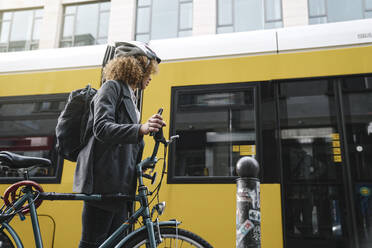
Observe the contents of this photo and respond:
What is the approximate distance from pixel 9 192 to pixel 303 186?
99.2 inches

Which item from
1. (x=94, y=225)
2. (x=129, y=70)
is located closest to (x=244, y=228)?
(x=94, y=225)

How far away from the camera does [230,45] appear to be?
3.68 m

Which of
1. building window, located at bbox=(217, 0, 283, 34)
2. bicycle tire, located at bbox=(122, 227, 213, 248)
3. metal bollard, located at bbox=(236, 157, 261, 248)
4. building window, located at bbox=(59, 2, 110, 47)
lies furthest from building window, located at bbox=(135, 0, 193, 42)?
bicycle tire, located at bbox=(122, 227, 213, 248)

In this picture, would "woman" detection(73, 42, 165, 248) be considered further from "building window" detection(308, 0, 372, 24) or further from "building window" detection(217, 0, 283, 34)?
"building window" detection(308, 0, 372, 24)

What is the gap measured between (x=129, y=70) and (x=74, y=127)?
49cm

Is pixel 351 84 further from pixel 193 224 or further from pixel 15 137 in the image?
pixel 15 137

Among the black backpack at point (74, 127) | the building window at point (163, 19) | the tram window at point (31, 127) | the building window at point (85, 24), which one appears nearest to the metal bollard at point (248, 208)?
the black backpack at point (74, 127)

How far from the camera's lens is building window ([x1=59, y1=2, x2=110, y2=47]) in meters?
16.3

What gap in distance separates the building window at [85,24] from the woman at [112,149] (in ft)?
48.2

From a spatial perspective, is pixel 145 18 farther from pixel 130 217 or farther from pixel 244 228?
pixel 130 217

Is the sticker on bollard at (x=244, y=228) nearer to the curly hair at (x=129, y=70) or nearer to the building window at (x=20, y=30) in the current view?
the curly hair at (x=129, y=70)

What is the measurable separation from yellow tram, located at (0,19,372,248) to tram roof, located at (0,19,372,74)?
1cm

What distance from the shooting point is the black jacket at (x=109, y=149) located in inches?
71.7

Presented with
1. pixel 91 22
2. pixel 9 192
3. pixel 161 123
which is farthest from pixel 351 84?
pixel 91 22
